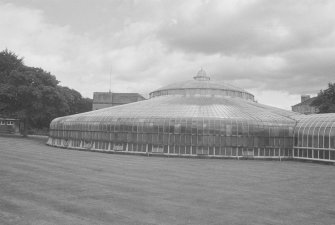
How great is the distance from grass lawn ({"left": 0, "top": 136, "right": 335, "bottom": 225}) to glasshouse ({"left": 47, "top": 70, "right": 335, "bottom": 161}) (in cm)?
1440

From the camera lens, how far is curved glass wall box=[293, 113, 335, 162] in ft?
137

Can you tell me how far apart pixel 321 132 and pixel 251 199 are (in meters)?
26.5

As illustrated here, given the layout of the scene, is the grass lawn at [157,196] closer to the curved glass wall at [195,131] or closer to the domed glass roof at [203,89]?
the curved glass wall at [195,131]

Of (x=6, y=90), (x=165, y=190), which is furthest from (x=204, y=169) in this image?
(x=6, y=90)

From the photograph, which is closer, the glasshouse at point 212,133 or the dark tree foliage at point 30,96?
the glasshouse at point 212,133

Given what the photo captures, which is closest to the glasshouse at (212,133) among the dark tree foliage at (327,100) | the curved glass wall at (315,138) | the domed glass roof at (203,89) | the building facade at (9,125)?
the curved glass wall at (315,138)

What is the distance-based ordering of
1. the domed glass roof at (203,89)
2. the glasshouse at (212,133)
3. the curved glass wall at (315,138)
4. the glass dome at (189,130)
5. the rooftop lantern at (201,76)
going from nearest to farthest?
the curved glass wall at (315,138)
the glasshouse at (212,133)
the glass dome at (189,130)
the domed glass roof at (203,89)
the rooftop lantern at (201,76)

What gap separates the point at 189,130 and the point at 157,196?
2643cm

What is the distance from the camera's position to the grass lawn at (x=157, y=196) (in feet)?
51.8

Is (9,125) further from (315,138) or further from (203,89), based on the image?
(315,138)

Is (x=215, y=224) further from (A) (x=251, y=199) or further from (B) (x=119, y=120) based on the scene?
(B) (x=119, y=120)

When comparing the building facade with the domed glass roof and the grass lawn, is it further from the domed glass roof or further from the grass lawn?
the grass lawn

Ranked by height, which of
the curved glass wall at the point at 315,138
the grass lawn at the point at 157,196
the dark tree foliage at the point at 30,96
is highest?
the dark tree foliage at the point at 30,96

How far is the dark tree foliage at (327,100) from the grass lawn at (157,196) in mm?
44467
